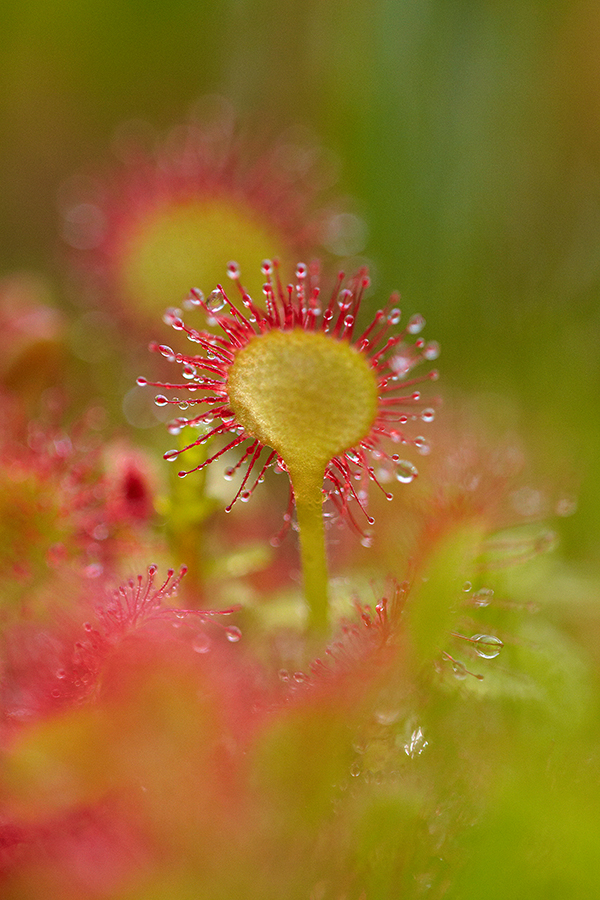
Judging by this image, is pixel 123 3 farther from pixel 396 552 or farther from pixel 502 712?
pixel 502 712

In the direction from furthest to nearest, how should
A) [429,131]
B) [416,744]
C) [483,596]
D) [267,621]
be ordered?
[429,131] < [267,621] < [483,596] < [416,744]

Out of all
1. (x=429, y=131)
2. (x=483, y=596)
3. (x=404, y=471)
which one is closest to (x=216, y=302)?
(x=404, y=471)

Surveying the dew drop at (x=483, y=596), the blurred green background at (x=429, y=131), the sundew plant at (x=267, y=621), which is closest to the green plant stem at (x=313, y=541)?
the sundew plant at (x=267, y=621)

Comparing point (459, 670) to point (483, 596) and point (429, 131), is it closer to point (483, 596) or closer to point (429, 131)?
point (483, 596)

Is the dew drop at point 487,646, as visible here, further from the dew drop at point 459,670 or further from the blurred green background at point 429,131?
the blurred green background at point 429,131

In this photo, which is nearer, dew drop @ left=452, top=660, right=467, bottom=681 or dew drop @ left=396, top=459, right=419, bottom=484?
dew drop @ left=452, top=660, right=467, bottom=681

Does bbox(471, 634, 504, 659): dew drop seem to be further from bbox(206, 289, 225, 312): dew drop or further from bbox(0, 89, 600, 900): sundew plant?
bbox(206, 289, 225, 312): dew drop

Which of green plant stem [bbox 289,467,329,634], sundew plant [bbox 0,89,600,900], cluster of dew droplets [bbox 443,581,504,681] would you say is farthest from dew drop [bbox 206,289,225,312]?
cluster of dew droplets [bbox 443,581,504,681]
